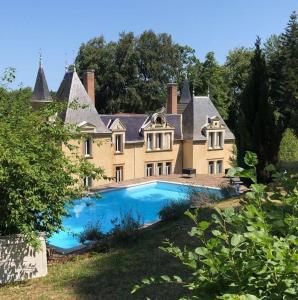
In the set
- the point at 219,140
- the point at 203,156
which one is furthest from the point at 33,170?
the point at 219,140

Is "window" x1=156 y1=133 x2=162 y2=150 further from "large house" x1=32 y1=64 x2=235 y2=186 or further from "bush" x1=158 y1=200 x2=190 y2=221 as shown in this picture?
"bush" x1=158 y1=200 x2=190 y2=221

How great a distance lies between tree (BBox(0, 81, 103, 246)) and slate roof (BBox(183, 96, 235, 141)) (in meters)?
30.5

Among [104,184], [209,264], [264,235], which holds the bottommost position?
[104,184]

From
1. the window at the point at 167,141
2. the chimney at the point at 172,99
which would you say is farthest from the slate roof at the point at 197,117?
the chimney at the point at 172,99

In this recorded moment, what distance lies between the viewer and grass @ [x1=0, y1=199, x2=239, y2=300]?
Answer: 6.82 meters

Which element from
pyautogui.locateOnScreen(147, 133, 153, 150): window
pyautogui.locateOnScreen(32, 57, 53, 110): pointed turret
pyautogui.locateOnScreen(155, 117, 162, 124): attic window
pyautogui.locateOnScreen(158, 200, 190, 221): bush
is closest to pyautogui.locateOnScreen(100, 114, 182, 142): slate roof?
pyautogui.locateOnScreen(147, 133, 153, 150): window

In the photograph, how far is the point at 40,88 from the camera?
121ft

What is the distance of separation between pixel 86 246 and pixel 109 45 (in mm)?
54768

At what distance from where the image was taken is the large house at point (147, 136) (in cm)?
3466

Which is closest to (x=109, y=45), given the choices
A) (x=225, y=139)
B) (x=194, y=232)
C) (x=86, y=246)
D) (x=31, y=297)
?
(x=225, y=139)

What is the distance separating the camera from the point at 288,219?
231cm

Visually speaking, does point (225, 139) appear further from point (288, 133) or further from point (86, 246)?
point (86, 246)

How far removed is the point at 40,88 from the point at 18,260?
3030cm

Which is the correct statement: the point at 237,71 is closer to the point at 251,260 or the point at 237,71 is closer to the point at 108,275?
the point at 108,275
